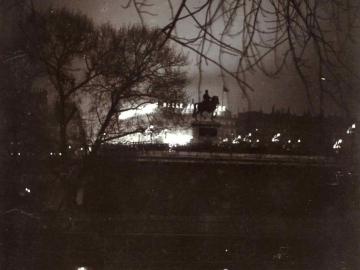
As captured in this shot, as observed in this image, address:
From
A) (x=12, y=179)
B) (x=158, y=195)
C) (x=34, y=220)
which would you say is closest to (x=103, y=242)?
(x=34, y=220)

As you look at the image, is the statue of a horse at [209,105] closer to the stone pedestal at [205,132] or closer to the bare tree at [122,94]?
the bare tree at [122,94]

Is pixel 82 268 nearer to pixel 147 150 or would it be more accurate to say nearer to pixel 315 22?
pixel 315 22

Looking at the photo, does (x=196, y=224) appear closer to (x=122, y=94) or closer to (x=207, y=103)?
(x=122, y=94)

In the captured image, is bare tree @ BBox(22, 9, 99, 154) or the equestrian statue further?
bare tree @ BBox(22, 9, 99, 154)

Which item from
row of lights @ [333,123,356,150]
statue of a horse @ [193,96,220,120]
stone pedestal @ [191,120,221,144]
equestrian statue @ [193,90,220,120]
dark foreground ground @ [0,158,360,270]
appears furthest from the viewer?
stone pedestal @ [191,120,221,144]

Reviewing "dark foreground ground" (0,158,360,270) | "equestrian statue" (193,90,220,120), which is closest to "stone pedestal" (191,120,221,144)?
"dark foreground ground" (0,158,360,270)

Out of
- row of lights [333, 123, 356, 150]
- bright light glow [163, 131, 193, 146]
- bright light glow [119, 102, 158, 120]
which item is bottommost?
row of lights [333, 123, 356, 150]

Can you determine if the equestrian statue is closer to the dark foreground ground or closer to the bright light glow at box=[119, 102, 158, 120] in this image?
the dark foreground ground

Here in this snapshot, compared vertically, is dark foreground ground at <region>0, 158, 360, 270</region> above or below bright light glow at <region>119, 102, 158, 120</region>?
below

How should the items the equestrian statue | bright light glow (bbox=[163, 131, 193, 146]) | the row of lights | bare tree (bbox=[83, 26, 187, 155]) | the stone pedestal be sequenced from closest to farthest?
1. the equestrian statue
2. the row of lights
3. bare tree (bbox=[83, 26, 187, 155])
4. the stone pedestal
5. bright light glow (bbox=[163, 131, 193, 146])
